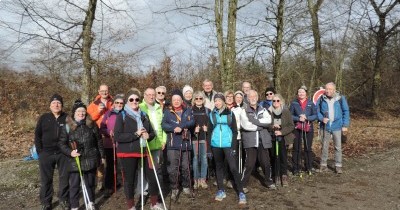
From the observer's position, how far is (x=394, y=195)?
6996 millimetres

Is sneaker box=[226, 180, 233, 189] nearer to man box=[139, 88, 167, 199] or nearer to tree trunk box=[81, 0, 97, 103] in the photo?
man box=[139, 88, 167, 199]

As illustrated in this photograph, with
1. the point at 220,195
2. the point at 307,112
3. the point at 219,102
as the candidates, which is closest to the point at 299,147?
the point at 307,112

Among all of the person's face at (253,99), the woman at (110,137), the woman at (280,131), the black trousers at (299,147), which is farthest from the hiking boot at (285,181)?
the woman at (110,137)

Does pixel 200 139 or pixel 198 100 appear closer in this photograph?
pixel 198 100

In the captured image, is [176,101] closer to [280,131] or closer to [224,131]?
[224,131]

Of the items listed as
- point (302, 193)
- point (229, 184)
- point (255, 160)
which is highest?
point (255, 160)

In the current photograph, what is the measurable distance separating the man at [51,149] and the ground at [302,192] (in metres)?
0.73

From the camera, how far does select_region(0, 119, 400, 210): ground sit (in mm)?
6469

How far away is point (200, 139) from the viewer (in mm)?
7164

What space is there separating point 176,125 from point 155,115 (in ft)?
1.53

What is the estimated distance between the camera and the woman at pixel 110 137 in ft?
22.0

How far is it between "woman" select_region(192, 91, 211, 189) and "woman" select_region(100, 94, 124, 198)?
138cm

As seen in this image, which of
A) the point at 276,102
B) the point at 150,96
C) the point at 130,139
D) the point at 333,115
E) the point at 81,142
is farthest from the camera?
the point at 333,115

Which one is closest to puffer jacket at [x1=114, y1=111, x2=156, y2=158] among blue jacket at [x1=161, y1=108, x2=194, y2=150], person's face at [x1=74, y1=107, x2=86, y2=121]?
person's face at [x1=74, y1=107, x2=86, y2=121]
